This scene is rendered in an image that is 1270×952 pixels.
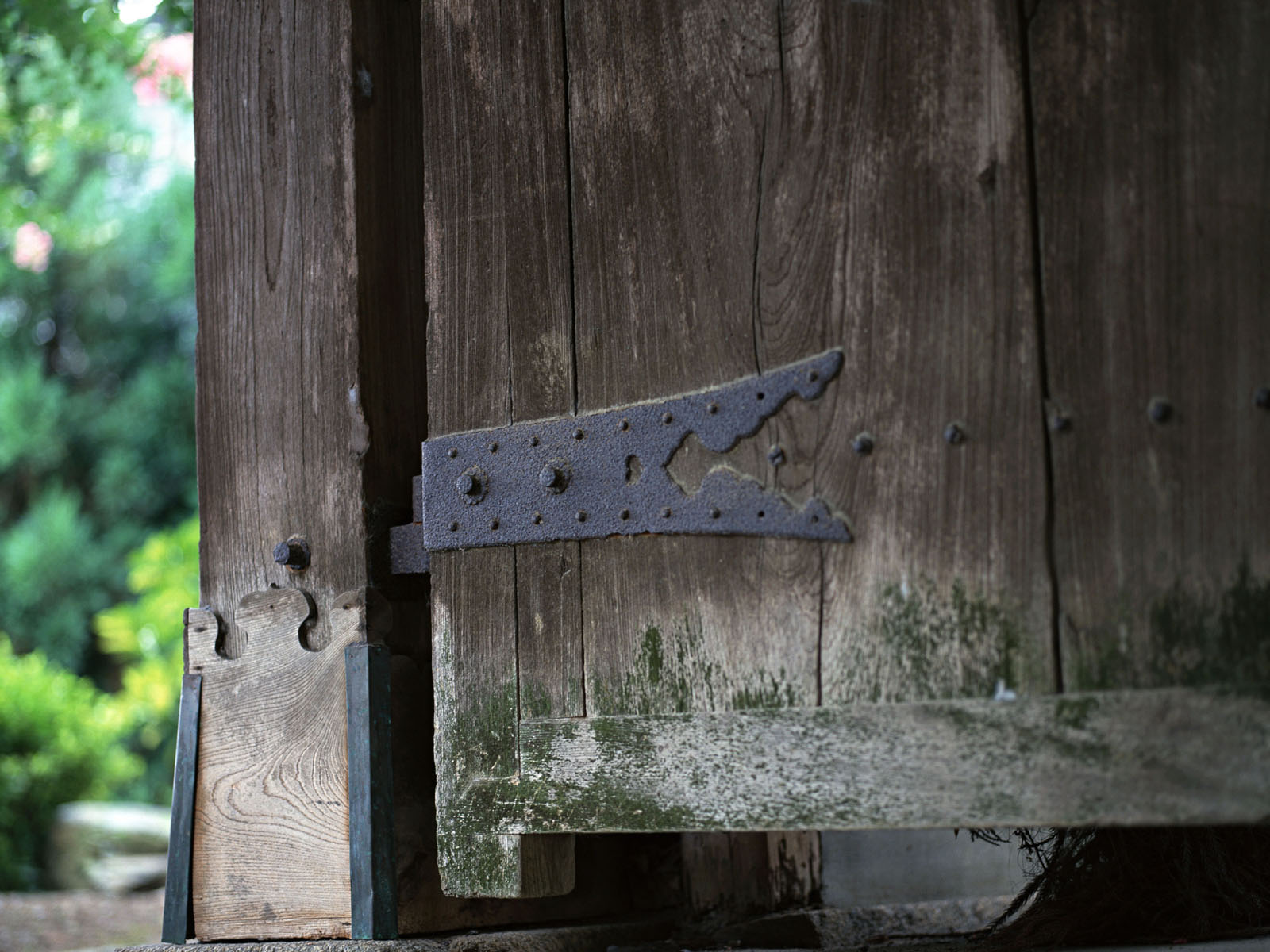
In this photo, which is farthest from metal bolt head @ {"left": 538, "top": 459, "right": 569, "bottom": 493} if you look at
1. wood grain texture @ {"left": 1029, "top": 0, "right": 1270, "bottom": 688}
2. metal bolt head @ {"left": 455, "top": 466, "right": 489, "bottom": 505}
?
wood grain texture @ {"left": 1029, "top": 0, "right": 1270, "bottom": 688}

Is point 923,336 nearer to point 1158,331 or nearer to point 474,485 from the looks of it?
point 1158,331

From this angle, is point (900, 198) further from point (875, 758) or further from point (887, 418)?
point (875, 758)

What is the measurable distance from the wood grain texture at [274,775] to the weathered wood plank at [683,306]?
43 cm

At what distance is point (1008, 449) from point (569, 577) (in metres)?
0.57

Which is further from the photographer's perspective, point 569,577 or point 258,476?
point 258,476

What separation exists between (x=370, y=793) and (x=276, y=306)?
2.40ft

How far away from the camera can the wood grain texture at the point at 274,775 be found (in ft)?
5.58

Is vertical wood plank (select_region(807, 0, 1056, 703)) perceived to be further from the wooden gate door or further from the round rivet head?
the round rivet head

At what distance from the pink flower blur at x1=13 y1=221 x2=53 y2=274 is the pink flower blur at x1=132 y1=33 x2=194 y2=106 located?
1.46 meters

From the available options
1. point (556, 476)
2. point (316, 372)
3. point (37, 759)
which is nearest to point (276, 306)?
point (316, 372)

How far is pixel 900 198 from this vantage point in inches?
52.3

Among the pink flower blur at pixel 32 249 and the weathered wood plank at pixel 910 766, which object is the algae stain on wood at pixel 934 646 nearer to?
the weathered wood plank at pixel 910 766

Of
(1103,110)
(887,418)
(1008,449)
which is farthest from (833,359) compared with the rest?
(1103,110)

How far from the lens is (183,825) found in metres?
1.84
